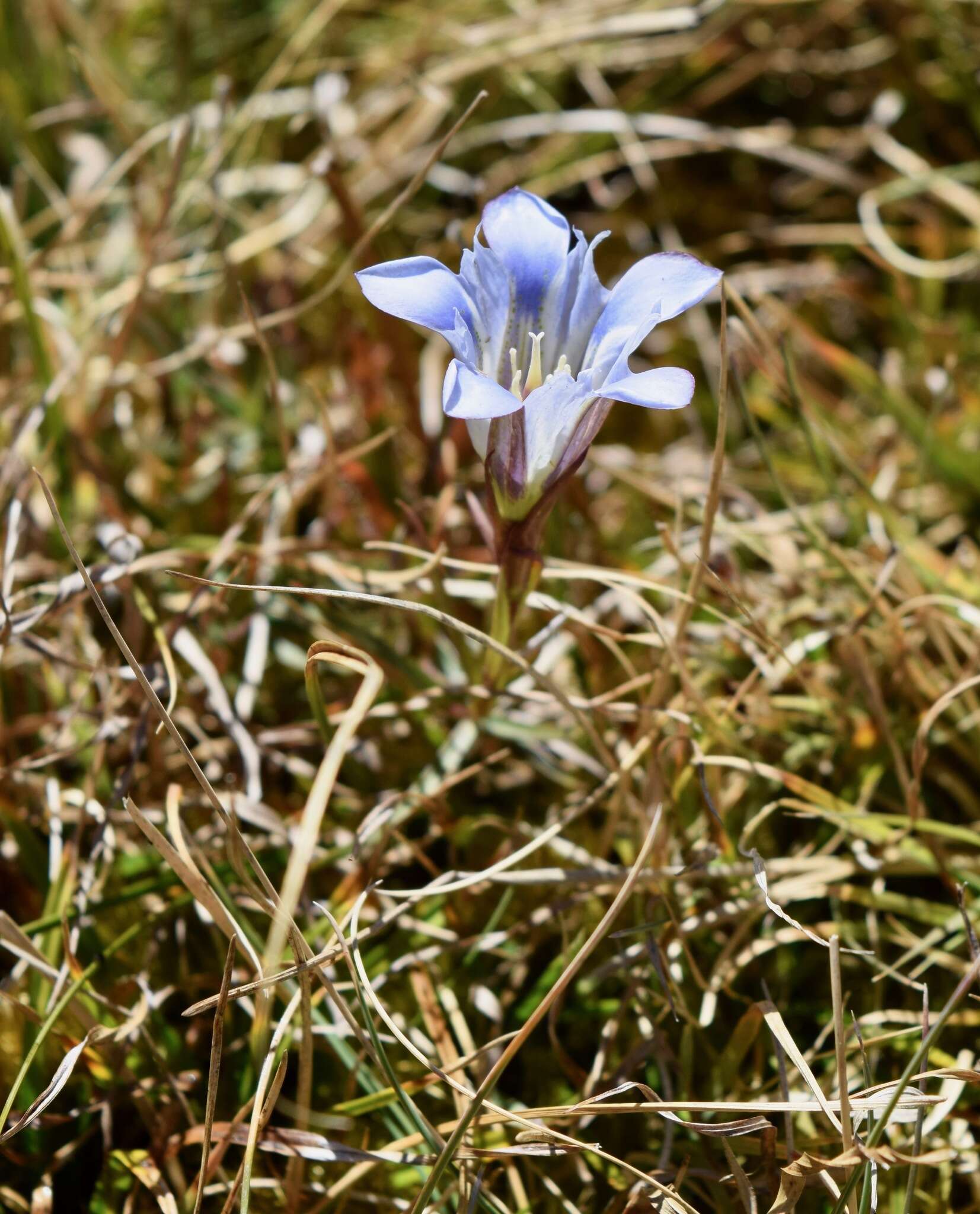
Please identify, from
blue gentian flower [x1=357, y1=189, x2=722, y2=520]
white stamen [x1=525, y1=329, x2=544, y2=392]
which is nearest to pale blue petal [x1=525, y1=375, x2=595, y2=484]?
blue gentian flower [x1=357, y1=189, x2=722, y2=520]

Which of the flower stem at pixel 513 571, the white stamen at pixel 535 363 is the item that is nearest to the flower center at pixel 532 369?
the white stamen at pixel 535 363

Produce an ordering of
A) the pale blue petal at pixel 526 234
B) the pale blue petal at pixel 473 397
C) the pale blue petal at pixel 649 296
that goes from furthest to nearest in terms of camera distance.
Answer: the pale blue petal at pixel 526 234 → the pale blue petal at pixel 649 296 → the pale blue petal at pixel 473 397

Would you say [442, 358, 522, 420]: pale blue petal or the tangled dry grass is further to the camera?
the tangled dry grass

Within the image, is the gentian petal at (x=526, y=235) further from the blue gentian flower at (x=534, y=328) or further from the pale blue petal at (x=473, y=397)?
the pale blue petal at (x=473, y=397)

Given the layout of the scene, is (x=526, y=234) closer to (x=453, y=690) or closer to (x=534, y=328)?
(x=534, y=328)

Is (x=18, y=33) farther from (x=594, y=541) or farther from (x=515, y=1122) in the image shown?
(x=515, y=1122)

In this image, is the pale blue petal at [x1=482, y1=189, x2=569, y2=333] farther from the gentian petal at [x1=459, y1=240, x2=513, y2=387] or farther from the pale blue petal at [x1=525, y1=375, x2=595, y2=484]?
the pale blue petal at [x1=525, y1=375, x2=595, y2=484]

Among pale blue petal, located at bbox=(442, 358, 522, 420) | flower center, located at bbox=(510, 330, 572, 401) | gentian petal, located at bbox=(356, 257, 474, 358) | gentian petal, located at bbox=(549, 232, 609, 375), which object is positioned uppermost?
gentian petal, located at bbox=(356, 257, 474, 358)

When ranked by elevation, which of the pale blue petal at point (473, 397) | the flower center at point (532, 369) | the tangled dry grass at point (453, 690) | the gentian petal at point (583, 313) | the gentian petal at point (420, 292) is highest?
the gentian petal at point (420, 292)
